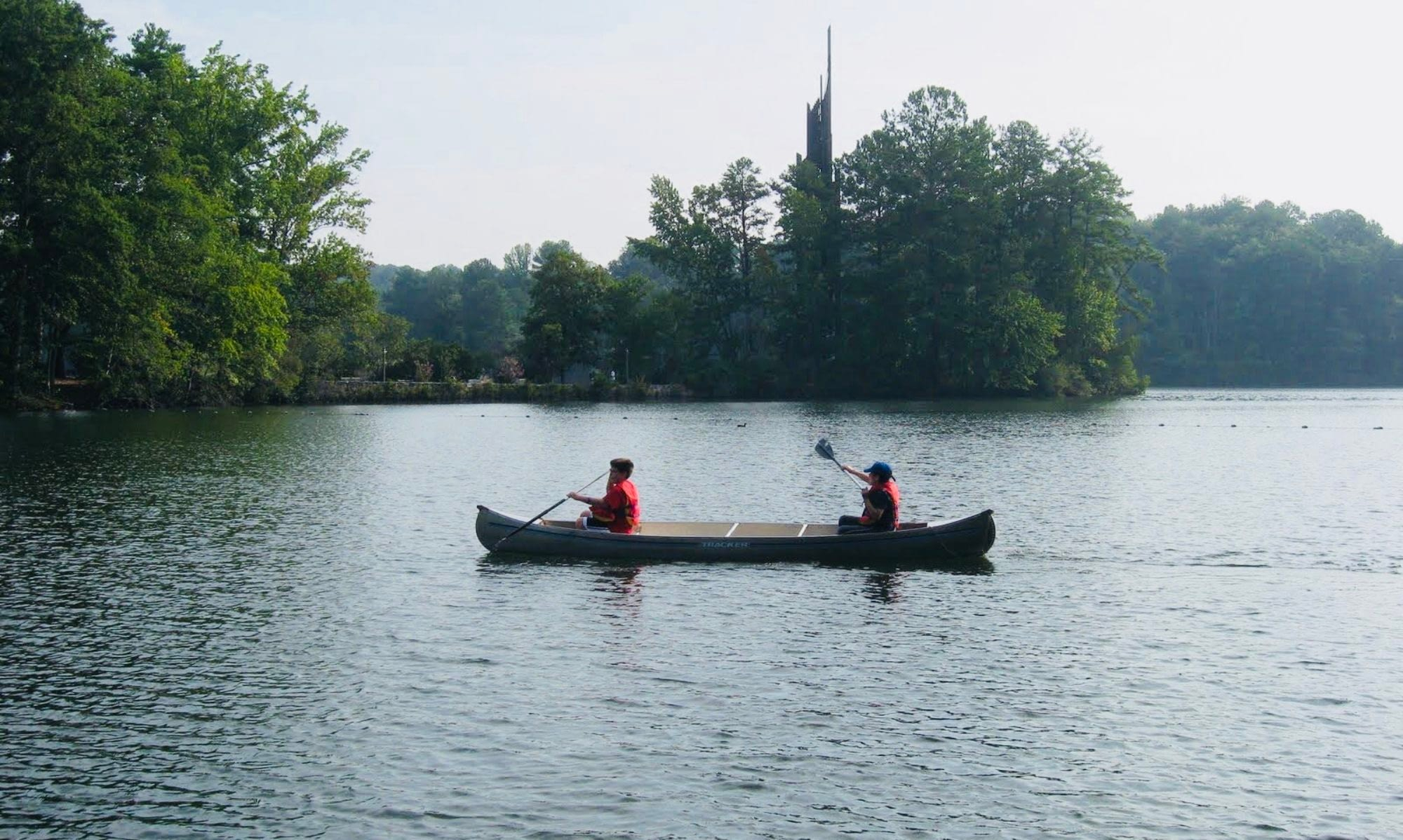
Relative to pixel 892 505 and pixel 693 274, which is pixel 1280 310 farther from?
pixel 892 505

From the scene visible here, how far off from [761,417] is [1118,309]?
45.8 metres

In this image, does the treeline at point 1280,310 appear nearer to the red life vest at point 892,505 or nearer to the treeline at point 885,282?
the treeline at point 885,282

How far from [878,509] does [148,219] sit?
5131cm

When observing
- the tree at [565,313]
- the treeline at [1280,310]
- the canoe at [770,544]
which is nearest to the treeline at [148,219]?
the tree at [565,313]

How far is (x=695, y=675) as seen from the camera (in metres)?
13.7

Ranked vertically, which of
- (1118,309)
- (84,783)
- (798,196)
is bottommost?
(84,783)

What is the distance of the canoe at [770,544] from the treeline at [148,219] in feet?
148

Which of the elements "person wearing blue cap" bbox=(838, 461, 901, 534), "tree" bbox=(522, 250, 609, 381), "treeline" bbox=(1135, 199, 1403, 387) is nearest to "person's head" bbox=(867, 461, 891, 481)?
"person wearing blue cap" bbox=(838, 461, 901, 534)

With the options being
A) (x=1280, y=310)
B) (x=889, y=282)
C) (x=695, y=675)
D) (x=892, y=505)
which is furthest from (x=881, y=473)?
(x=1280, y=310)

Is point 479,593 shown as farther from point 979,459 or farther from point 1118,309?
point 1118,309

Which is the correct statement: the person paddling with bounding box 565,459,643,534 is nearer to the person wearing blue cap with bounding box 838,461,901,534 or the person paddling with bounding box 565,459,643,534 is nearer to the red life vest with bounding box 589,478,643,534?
the red life vest with bounding box 589,478,643,534

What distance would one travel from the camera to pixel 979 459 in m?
41.0

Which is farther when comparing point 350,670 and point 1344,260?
point 1344,260

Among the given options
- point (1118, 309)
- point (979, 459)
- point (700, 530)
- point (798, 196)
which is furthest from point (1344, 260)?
point (700, 530)
